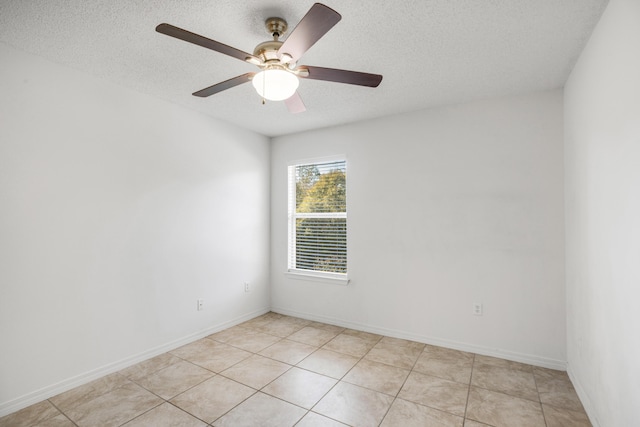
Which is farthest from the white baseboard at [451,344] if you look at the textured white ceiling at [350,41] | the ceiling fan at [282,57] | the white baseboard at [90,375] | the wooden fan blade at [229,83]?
A: the wooden fan blade at [229,83]

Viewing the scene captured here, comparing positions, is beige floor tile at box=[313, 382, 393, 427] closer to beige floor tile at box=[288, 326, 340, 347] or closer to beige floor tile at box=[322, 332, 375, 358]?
beige floor tile at box=[322, 332, 375, 358]

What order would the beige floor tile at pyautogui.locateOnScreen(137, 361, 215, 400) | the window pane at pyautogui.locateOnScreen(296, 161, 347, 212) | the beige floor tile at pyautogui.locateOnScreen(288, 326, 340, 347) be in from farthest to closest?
the window pane at pyautogui.locateOnScreen(296, 161, 347, 212)
the beige floor tile at pyautogui.locateOnScreen(288, 326, 340, 347)
the beige floor tile at pyautogui.locateOnScreen(137, 361, 215, 400)

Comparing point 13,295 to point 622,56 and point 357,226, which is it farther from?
point 622,56

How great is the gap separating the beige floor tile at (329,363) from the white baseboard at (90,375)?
129 centimetres

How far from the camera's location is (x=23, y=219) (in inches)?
86.5

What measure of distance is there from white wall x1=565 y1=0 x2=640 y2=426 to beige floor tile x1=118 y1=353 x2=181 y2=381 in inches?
126

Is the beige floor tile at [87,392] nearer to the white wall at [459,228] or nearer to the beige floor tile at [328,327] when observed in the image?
the beige floor tile at [328,327]

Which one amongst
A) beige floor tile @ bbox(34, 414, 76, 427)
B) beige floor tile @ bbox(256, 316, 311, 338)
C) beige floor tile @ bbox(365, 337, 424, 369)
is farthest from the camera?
beige floor tile @ bbox(256, 316, 311, 338)

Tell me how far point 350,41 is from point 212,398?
8.89ft

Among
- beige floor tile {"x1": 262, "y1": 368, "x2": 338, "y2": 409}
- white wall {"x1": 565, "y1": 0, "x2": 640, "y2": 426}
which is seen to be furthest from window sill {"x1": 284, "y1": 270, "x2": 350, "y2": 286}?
white wall {"x1": 565, "y1": 0, "x2": 640, "y2": 426}

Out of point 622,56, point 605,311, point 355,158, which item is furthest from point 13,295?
point 622,56

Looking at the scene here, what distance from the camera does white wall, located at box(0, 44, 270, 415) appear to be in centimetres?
218

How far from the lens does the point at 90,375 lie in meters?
2.53

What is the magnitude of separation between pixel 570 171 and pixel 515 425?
1940mm
